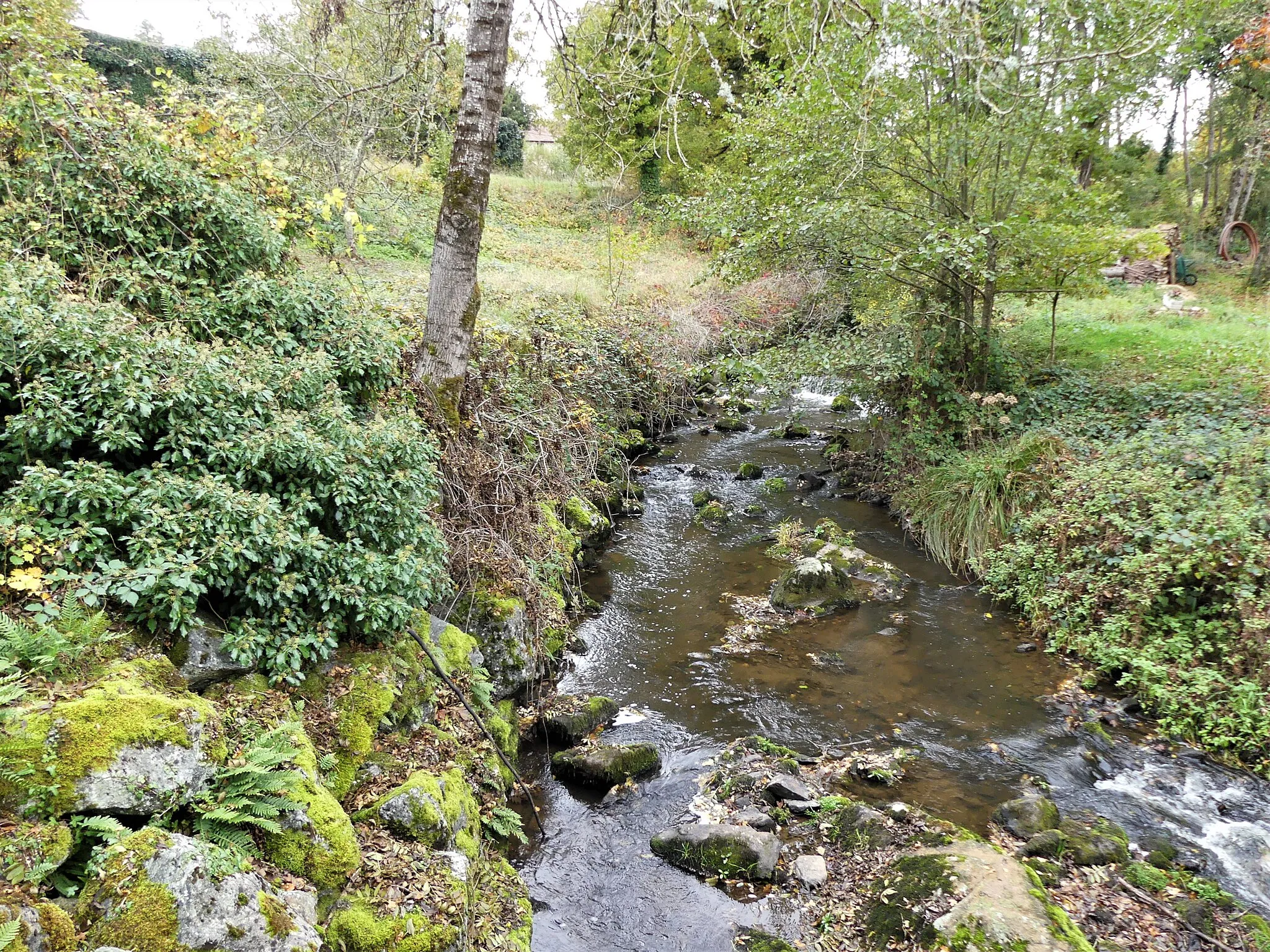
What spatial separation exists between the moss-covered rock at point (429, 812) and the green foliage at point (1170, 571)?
6579 mm

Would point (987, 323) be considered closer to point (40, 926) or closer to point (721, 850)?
point (721, 850)

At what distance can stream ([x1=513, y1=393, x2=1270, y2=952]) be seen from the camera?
4887mm

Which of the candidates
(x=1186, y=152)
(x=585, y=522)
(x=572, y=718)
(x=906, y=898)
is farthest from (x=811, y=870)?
(x=1186, y=152)

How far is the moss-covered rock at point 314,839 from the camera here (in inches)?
127

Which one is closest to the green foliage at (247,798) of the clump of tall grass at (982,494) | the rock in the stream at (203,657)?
the rock in the stream at (203,657)

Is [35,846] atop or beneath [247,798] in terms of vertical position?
atop

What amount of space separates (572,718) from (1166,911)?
15.4ft

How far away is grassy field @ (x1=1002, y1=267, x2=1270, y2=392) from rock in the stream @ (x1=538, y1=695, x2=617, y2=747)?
9.79 m

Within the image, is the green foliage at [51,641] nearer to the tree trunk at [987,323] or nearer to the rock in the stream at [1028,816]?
the rock in the stream at [1028,816]

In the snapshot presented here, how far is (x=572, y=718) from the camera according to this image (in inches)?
255

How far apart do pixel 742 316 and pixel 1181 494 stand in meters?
13.2

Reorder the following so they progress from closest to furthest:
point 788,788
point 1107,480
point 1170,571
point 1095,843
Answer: point 1095,843 < point 788,788 < point 1170,571 < point 1107,480

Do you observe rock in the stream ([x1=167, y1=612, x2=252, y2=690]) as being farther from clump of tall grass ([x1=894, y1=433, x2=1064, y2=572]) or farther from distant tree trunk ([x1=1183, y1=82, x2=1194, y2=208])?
distant tree trunk ([x1=1183, y1=82, x2=1194, y2=208])

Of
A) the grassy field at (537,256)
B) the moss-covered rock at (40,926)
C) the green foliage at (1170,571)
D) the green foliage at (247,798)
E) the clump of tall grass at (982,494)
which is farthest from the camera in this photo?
the grassy field at (537,256)
